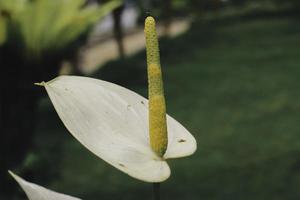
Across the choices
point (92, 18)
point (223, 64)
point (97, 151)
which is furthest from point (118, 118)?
point (223, 64)

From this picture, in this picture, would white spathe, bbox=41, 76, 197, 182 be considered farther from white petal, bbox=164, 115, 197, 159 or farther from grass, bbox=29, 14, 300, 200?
grass, bbox=29, 14, 300, 200

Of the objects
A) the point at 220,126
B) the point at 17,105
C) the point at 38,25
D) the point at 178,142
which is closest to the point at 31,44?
the point at 38,25

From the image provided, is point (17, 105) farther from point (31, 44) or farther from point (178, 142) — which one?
point (178, 142)

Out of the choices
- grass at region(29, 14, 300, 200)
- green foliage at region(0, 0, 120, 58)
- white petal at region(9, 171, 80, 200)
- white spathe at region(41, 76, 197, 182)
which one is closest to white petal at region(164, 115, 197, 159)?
white spathe at region(41, 76, 197, 182)

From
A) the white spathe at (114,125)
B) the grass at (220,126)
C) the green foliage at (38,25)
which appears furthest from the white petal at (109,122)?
the grass at (220,126)

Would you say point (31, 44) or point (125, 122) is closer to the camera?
point (125, 122)

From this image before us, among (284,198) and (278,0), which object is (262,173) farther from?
(278,0)

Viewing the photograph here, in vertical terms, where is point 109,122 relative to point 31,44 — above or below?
below
